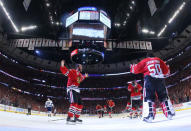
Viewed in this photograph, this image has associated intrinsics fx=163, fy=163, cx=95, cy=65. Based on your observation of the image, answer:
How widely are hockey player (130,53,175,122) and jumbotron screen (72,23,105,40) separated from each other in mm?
10176

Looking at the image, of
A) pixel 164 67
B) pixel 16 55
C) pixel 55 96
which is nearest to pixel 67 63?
pixel 55 96

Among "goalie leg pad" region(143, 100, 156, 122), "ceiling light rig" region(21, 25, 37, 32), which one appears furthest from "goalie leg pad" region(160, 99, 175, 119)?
"ceiling light rig" region(21, 25, 37, 32)

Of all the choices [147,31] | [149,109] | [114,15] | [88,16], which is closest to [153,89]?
[149,109]

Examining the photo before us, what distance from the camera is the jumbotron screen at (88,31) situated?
14156 mm

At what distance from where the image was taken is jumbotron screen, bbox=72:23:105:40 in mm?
14156

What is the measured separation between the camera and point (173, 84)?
22.2 meters

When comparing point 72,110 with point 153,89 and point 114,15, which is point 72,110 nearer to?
point 153,89

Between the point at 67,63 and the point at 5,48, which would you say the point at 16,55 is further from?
the point at 67,63

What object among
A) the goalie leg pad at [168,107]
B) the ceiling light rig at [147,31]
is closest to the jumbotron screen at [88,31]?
the ceiling light rig at [147,31]

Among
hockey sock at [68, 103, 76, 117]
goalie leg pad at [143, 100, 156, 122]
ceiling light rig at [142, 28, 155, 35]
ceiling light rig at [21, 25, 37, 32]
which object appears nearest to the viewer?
goalie leg pad at [143, 100, 156, 122]

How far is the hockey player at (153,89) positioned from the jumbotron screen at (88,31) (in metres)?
10.2

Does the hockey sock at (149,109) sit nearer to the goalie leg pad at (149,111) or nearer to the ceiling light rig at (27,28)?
the goalie leg pad at (149,111)

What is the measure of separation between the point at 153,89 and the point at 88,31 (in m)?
11.3

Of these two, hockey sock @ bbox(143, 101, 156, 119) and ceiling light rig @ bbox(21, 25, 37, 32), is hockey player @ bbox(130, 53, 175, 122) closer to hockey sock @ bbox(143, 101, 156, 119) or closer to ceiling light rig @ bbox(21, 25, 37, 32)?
hockey sock @ bbox(143, 101, 156, 119)
